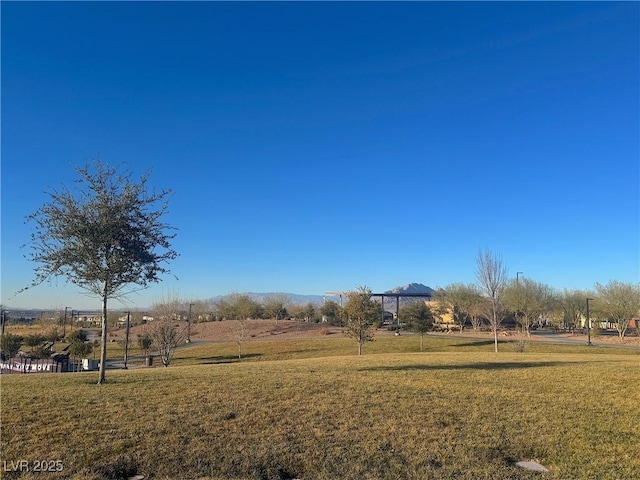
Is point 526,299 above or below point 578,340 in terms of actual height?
above

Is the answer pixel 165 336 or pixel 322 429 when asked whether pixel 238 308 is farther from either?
pixel 322 429

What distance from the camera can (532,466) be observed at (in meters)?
4.96

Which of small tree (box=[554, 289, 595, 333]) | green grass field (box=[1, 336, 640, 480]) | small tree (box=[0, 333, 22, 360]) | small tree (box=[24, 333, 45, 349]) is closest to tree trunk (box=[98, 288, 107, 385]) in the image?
green grass field (box=[1, 336, 640, 480])

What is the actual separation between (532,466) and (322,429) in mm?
2618

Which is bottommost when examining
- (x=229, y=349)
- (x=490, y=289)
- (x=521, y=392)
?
(x=229, y=349)

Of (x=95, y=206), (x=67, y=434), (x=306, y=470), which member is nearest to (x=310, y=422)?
(x=306, y=470)

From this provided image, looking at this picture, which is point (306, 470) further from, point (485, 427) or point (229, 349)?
point (229, 349)

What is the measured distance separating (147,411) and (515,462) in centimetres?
535

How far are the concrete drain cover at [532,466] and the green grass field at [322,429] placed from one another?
0.10 m

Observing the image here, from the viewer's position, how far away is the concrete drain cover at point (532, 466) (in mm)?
4863

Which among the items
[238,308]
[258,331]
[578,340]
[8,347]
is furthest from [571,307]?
[8,347]

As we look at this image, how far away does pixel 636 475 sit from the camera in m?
4.73

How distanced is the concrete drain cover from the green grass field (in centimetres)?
10

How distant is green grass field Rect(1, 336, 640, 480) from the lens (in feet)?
15.8
